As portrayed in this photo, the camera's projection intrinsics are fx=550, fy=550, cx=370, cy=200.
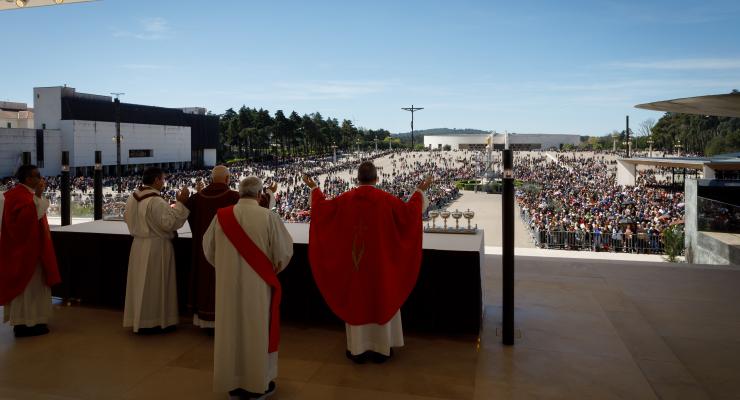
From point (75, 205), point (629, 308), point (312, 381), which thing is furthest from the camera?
point (75, 205)

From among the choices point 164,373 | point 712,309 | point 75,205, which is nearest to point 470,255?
point 164,373

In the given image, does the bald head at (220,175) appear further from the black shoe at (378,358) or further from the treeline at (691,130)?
the treeline at (691,130)

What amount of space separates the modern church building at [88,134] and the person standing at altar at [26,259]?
3673cm

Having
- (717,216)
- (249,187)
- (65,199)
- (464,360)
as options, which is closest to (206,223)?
(249,187)

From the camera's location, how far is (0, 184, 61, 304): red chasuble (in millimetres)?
4430

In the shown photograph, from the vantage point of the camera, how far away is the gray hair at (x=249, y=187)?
132 inches

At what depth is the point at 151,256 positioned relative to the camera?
4.45m

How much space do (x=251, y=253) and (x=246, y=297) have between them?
26cm

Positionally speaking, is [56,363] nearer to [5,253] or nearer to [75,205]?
[5,253]

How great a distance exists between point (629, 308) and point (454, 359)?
2.28 meters

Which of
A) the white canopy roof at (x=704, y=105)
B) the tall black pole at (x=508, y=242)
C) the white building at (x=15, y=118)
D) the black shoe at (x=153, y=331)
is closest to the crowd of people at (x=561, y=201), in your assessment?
the tall black pole at (x=508, y=242)

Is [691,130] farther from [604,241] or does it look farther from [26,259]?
[26,259]

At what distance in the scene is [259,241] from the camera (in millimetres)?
3299

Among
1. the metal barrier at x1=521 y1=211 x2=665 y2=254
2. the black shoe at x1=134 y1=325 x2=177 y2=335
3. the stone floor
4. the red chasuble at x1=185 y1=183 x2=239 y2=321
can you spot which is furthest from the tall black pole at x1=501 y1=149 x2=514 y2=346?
the metal barrier at x1=521 y1=211 x2=665 y2=254
